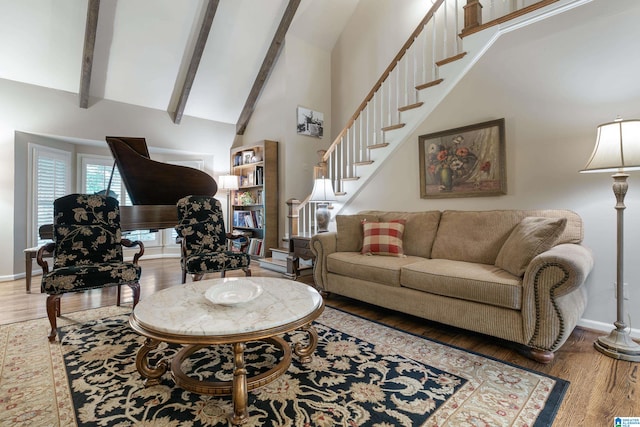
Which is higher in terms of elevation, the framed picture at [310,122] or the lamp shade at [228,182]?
the framed picture at [310,122]

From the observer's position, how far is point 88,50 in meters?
3.96

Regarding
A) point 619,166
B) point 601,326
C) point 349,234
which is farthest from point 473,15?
point 601,326

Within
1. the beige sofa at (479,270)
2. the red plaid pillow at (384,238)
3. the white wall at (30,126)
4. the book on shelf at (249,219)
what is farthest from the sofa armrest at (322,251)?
the white wall at (30,126)

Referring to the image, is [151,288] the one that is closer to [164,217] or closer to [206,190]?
[164,217]

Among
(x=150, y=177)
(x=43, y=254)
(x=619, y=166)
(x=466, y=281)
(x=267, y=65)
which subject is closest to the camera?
(x=619, y=166)

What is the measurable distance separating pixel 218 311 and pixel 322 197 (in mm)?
2482

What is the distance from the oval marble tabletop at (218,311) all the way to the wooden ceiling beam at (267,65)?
4.40 m

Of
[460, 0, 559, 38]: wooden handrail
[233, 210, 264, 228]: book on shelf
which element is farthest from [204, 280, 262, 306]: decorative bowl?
[233, 210, 264, 228]: book on shelf

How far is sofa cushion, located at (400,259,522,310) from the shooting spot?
1874 mm

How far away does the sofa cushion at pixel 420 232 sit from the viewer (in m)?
2.90

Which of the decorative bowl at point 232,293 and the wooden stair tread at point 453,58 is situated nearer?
the decorative bowl at point 232,293

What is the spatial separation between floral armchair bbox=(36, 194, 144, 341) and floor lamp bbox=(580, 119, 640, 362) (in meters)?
3.39

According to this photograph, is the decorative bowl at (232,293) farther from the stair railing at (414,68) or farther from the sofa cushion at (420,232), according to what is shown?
the stair railing at (414,68)

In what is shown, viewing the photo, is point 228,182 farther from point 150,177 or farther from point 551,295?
point 551,295
